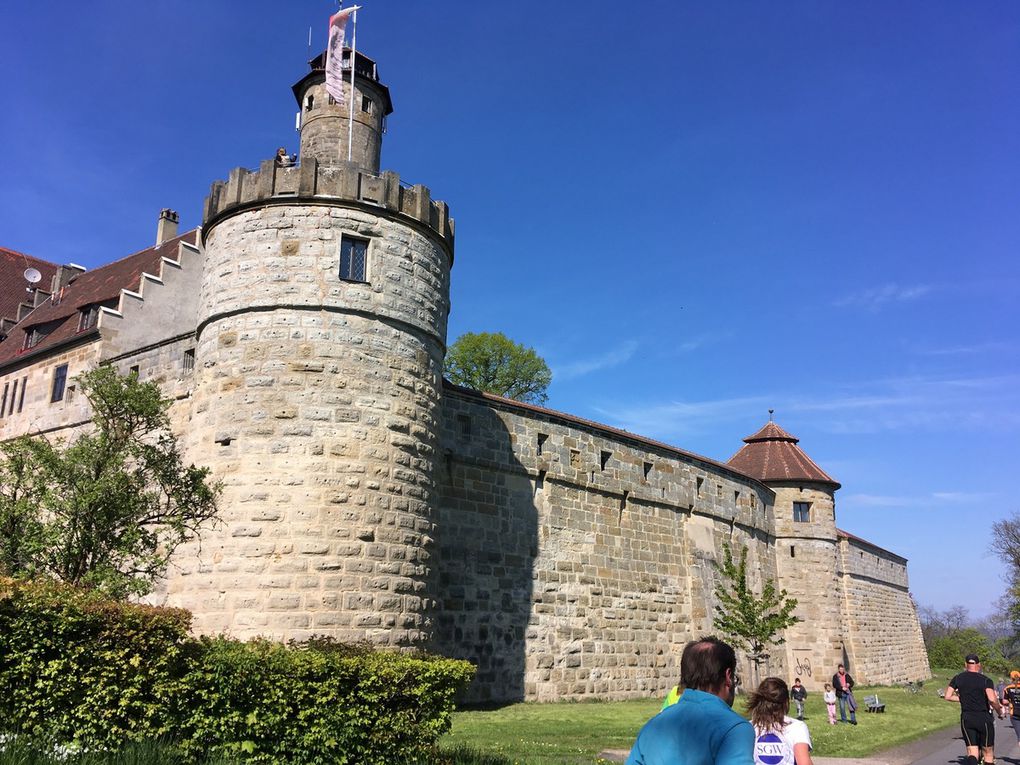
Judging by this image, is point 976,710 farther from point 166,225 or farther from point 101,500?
point 166,225

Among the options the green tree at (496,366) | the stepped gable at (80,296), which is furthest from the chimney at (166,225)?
the green tree at (496,366)

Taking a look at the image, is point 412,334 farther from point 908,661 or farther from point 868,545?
point 908,661

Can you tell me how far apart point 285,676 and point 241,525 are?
477 cm

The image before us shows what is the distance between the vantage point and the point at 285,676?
8.22 m

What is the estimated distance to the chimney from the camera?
30.4 m

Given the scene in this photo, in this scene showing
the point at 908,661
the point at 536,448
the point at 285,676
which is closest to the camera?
the point at 285,676

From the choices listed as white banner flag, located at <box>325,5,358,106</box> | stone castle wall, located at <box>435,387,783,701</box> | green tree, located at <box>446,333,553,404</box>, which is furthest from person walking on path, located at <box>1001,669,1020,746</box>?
green tree, located at <box>446,333,553,404</box>

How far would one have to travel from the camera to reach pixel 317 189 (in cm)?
1415

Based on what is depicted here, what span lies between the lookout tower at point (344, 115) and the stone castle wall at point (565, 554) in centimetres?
576

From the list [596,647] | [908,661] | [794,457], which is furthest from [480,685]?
[908,661]

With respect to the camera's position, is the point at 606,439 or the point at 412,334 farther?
the point at 606,439

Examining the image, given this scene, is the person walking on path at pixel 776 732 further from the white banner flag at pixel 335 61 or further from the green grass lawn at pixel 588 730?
the white banner flag at pixel 335 61

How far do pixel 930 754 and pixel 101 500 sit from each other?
1426cm

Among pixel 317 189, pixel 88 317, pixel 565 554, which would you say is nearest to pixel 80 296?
pixel 88 317
